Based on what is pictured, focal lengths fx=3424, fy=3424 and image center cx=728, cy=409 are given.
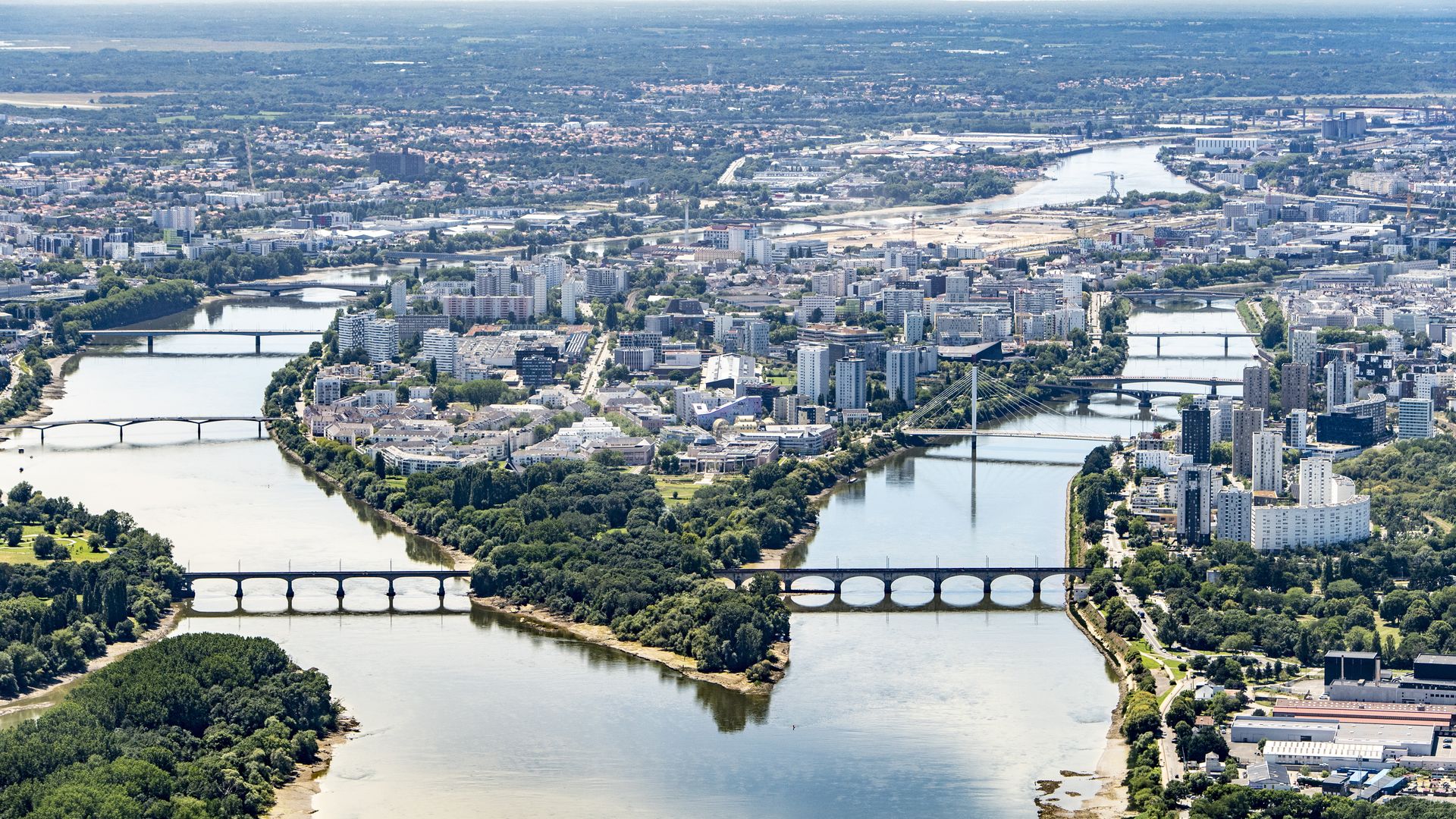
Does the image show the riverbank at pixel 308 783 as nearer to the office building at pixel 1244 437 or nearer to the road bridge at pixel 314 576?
the road bridge at pixel 314 576

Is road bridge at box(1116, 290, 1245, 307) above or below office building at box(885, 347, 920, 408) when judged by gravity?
above

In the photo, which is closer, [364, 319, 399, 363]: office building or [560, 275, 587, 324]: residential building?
[364, 319, 399, 363]: office building

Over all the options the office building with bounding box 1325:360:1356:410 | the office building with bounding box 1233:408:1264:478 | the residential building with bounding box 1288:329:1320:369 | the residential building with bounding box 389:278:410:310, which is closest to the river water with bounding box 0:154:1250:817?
the office building with bounding box 1233:408:1264:478

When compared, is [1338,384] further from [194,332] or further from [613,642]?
[194,332]

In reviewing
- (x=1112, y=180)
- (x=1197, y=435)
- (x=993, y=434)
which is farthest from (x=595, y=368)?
(x=1112, y=180)

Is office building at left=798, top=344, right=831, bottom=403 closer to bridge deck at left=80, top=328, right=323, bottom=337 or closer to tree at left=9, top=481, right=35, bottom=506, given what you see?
bridge deck at left=80, top=328, right=323, bottom=337

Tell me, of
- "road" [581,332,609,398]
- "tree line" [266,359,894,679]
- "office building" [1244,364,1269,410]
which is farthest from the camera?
"road" [581,332,609,398]
